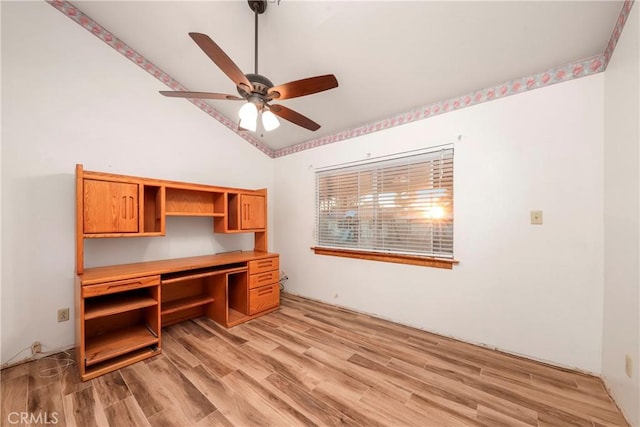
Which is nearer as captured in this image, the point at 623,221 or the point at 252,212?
the point at 623,221

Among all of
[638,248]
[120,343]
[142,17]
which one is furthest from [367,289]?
[142,17]

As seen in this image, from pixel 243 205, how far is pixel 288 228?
A: 100 cm

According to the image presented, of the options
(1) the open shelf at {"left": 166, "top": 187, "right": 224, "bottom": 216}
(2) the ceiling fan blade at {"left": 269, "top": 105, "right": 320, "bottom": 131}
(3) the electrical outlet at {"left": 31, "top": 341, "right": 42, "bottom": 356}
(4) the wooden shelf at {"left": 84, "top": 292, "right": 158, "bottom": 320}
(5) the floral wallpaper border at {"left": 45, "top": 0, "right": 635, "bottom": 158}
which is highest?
(5) the floral wallpaper border at {"left": 45, "top": 0, "right": 635, "bottom": 158}

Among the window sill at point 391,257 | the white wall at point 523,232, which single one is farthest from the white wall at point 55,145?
the white wall at point 523,232

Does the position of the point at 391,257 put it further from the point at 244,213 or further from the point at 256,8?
the point at 256,8

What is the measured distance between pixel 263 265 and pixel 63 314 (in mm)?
1842

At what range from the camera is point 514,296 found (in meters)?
2.07

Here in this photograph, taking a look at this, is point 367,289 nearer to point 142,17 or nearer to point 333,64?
point 333,64

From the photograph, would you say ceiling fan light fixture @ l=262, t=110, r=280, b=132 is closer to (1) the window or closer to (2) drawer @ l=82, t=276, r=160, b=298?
(1) the window

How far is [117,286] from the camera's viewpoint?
194 cm

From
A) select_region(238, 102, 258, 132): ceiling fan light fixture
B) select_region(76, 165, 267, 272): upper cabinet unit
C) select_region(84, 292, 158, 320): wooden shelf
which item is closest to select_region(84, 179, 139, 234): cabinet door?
select_region(76, 165, 267, 272): upper cabinet unit

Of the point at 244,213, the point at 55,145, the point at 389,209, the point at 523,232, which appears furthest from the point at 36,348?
the point at 523,232

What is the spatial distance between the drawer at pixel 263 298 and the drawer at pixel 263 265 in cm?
22

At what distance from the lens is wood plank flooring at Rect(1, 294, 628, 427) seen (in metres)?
1.46
